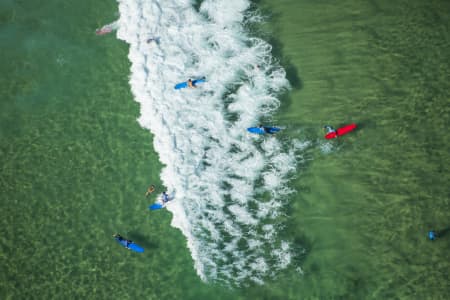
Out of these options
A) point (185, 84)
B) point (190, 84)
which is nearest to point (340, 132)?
point (190, 84)

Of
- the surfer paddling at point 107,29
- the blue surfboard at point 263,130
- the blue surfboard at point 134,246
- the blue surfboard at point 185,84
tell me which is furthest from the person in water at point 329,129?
the surfer paddling at point 107,29

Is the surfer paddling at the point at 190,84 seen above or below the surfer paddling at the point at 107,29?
below

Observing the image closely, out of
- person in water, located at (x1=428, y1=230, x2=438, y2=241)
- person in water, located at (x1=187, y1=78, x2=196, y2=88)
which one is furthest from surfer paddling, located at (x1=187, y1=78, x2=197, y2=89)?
person in water, located at (x1=428, y1=230, x2=438, y2=241)

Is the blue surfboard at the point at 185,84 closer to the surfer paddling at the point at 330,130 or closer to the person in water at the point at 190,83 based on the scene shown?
the person in water at the point at 190,83

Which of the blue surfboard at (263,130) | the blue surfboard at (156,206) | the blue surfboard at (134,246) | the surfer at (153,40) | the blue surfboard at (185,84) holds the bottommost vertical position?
the blue surfboard at (134,246)

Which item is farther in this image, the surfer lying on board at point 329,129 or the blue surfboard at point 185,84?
the blue surfboard at point 185,84

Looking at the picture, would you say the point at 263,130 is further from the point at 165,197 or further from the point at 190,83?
the point at 165,197

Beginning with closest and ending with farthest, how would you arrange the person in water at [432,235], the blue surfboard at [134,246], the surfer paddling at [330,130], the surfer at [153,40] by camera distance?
the person in water at [432,235] → the blue surfboard at [134,246] → the surfer paddling at [330,130] → the surfer at [153,40]

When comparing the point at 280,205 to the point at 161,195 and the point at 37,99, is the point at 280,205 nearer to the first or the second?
the point at 161,195
